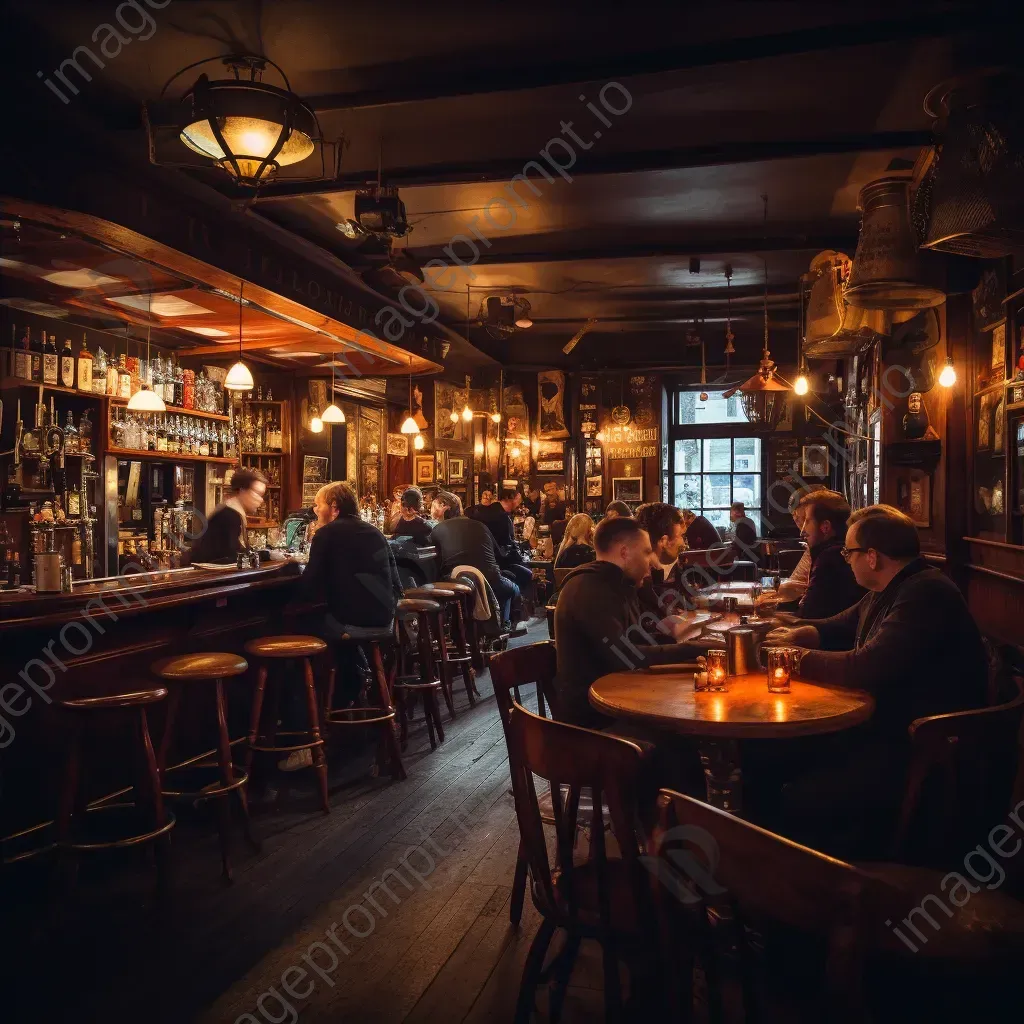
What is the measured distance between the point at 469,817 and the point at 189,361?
5.97 meters

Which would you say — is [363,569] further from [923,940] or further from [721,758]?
[923,940]

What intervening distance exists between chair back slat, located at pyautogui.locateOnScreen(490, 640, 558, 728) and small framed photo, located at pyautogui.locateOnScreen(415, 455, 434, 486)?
789cm

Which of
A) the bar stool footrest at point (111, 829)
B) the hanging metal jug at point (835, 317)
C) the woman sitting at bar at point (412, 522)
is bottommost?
the bar stool footrest at point (111, 829)

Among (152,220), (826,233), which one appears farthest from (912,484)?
(152,220)

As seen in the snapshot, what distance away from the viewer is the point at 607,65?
A: 384 centimetres

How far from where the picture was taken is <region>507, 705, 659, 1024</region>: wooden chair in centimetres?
164

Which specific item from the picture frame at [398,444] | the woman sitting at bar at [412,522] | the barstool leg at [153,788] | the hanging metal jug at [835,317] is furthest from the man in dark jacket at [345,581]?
the picture frame at [398,444]

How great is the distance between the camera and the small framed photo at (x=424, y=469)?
10.9 metres

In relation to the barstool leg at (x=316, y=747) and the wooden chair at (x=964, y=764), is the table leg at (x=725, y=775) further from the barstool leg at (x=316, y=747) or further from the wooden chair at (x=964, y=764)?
the barstool leg at (x=316, y=747)

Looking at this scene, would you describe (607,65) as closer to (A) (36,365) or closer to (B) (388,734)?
(B) (388,734)

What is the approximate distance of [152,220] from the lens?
4.62 m

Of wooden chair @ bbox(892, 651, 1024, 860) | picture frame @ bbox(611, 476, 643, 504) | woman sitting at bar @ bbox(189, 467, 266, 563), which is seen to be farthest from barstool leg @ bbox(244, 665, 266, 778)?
picture frame @ bbox(611, 476, 643, 504)

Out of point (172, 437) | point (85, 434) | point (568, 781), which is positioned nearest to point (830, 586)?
point (568, 781)

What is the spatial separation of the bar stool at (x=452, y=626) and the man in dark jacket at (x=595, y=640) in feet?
8.35
